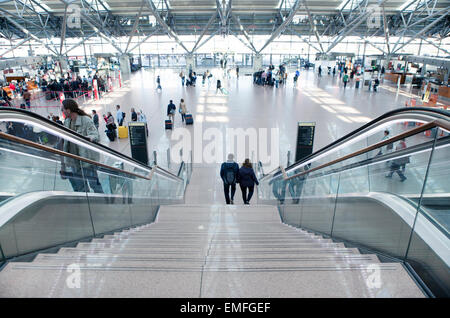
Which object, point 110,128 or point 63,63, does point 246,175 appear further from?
point 63,63

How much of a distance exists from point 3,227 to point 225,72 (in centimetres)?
3391

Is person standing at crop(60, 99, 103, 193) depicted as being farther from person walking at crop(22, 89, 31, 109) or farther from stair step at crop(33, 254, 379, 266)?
person walking at crop(22, 89, 31, 109)

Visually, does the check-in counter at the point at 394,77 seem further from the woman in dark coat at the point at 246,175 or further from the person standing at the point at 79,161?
the person standing at the point at 79,161

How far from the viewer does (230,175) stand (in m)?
7.04

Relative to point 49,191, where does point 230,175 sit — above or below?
below

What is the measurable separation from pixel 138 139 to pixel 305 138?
5.76 meters

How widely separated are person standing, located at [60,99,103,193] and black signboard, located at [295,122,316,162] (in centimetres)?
727

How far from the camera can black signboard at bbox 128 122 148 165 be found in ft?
32.7

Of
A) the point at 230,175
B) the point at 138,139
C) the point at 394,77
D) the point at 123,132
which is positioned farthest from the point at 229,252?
the point at 394,77

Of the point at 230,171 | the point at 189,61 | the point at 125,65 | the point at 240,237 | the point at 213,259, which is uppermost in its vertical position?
the point at 189,61

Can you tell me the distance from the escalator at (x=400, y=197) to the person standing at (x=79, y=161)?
291cm

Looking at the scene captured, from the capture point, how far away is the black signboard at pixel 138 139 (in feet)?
32.7
